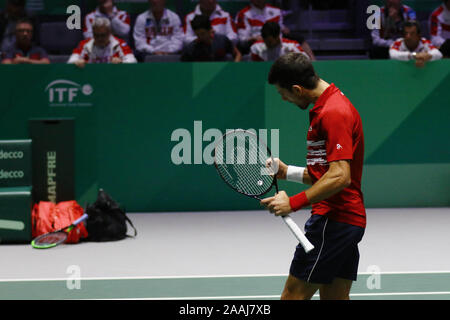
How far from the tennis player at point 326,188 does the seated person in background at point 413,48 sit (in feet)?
16.6

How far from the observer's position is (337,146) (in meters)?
3.18

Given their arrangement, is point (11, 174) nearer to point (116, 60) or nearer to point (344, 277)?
point (116, 60)

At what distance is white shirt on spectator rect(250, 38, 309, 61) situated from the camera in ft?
27.6

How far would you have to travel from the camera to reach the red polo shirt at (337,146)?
3.19 metres

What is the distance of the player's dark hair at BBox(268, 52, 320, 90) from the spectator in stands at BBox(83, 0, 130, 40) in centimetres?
642

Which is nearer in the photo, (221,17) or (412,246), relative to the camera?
(412,246)

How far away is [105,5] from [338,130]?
6.85m

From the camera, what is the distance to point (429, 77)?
817 centimetres

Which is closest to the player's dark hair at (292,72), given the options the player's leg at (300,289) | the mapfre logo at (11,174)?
the player's leg at (300,289)

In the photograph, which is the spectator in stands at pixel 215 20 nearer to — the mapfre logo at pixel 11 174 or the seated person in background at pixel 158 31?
the seated person in background at pixel 158 31

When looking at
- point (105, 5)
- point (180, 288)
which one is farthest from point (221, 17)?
point (180, 288)

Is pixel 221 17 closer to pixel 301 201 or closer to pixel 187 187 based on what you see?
pixel 187 187

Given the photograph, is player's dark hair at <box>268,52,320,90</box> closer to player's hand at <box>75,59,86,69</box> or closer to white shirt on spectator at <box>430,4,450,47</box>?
player's hand at <box>75,59,86,69</box>

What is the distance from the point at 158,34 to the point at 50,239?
11.7ft
